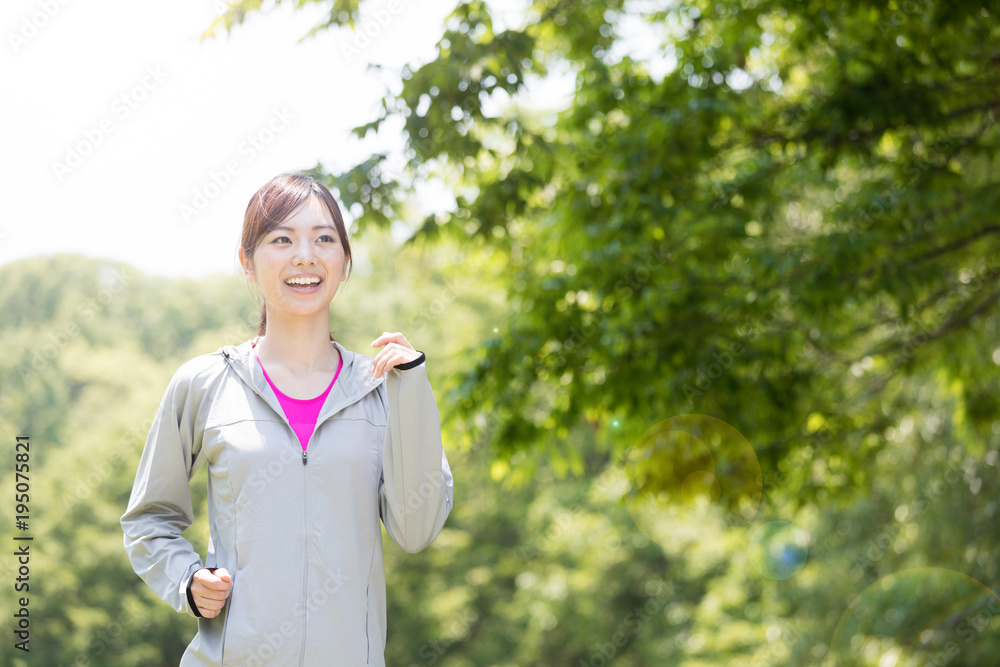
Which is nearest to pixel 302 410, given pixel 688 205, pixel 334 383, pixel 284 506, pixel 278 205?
pixel 334 383

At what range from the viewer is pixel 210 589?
1584 mm

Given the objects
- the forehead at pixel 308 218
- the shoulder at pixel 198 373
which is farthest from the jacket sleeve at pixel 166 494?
the forehead at pixel 308 218

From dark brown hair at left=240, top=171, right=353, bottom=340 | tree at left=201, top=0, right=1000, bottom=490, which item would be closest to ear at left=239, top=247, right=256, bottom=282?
dark brown hair at left=240, top=171, right=353, bottom=340

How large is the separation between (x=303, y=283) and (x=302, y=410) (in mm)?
261

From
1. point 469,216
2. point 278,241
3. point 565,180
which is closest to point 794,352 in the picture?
point 565,180

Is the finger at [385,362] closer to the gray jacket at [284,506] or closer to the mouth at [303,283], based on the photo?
the gray jacket at [284,506]

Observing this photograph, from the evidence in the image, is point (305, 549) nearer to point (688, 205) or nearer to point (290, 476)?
point (290, 476)

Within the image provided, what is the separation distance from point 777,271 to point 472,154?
1.75 meters

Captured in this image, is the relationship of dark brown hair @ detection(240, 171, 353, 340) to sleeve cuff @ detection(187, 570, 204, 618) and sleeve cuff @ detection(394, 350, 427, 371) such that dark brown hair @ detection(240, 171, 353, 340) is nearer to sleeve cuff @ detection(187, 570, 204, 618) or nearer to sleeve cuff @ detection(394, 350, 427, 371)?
sleeve cuff @ detection(394, 350, 427, 371)

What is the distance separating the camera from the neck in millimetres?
1821

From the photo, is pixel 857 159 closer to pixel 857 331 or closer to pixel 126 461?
pixel 857 331

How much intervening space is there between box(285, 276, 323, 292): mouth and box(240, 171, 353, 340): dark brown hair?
0.36 ft

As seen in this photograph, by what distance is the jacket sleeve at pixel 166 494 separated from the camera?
1667 mm

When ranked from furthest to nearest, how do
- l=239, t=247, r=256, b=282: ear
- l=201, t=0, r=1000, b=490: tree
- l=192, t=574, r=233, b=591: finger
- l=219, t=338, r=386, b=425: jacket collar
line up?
l=201, t=0, r=1000, b=490: tree < l=239, t=247, r=256, b=282: ear < l=219, t=338, r=386, b=425: jacket collar < l=192, t=574, r=233, b=591: finger
